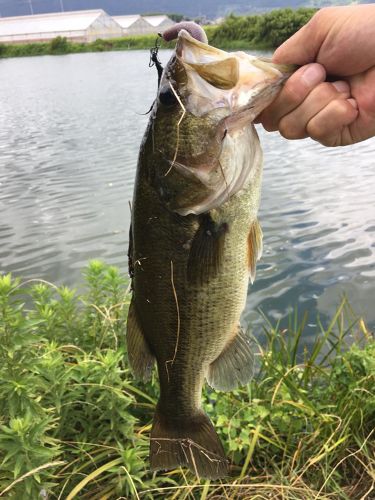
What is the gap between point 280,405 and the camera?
135 inches

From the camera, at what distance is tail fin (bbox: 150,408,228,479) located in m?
2.40

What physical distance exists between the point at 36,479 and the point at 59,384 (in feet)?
2.09

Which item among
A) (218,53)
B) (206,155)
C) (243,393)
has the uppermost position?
(218,53)

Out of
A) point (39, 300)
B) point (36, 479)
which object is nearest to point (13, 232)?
point (39, 300)

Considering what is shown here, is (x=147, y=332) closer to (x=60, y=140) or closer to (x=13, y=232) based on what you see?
(x=13, y=232)

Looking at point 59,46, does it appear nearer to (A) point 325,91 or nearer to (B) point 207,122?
(A) point 325,91

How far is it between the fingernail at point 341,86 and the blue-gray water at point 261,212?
2.55 m

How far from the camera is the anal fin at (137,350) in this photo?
224 centimetres

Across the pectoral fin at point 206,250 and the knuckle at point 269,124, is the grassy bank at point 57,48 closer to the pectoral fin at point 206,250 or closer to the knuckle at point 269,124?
the knuckle at point 269,124

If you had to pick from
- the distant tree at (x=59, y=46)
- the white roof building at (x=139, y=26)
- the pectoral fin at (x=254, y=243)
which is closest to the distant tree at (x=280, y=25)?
the pectoral fin at (x=254, y=243)

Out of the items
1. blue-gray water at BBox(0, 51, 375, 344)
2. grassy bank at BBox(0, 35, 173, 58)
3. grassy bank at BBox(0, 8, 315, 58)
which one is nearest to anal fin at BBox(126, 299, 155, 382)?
blue-gray water at BBox(0, 51, 375, 344)

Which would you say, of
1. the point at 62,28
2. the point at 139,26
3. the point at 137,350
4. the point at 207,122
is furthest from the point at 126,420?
the point at 139,26

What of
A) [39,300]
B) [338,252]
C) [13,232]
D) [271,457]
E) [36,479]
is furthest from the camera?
[13,232]

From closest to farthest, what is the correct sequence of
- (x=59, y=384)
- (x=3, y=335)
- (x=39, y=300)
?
(x=3, y=335), (x=59, y=384), (x=39, y=300)
